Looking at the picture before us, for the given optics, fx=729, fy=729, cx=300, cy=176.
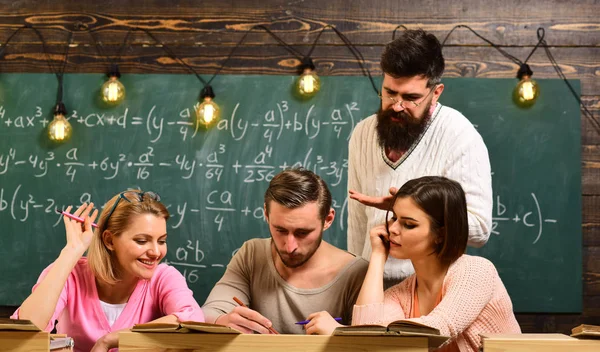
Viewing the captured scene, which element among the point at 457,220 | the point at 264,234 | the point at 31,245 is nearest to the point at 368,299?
the point at 457,220

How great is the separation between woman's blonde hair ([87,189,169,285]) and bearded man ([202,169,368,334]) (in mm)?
322

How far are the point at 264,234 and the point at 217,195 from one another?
31cm

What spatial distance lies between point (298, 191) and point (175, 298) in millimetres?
523

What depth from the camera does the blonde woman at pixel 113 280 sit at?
7.41ft

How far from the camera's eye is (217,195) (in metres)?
3.71

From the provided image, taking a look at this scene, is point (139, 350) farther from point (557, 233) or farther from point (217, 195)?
point (557, 233)

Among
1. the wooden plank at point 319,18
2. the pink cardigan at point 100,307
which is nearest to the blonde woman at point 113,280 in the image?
the pink cardigan at point 100,307

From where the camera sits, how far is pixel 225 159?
3.73 meters

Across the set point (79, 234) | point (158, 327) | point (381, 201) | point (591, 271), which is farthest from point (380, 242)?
point (591, 271)

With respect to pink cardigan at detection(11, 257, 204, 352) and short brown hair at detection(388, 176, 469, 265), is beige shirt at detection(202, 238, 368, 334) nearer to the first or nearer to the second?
pink cardigan at detection(11, 257, 204, 352)

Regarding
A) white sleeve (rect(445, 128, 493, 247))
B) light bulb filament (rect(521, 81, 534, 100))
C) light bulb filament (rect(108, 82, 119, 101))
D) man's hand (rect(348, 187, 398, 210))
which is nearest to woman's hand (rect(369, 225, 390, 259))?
man's hand (rect(348, 187, 398, 210))

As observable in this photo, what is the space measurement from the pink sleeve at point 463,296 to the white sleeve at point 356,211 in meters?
0.60

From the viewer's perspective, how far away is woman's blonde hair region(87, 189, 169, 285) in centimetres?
233

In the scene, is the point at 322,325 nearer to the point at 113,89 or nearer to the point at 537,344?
the point at 537,344
